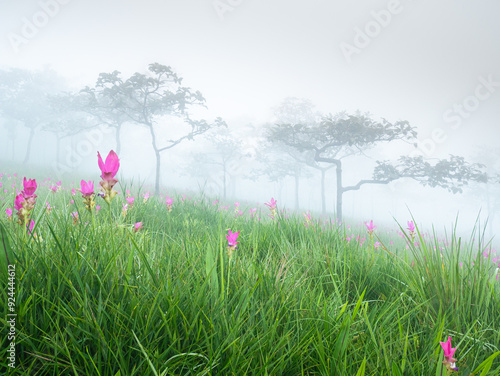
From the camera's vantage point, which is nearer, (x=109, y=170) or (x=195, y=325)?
(x=195, y=325)

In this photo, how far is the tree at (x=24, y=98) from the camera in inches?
1367

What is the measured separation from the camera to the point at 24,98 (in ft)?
119

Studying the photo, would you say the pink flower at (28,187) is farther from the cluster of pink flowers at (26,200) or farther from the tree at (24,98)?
the tree at (24,98)

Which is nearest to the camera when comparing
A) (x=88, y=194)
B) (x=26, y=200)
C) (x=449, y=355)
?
(x=449, y=355)

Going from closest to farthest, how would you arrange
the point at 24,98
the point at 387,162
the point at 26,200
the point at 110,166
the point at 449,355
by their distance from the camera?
1. the point at 449,355
2. the point at 110,166
3. the point at 26,200
4. the point at 387,162
5. the point at 24,98

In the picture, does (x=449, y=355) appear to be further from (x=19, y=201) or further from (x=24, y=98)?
(x=24, y=98)

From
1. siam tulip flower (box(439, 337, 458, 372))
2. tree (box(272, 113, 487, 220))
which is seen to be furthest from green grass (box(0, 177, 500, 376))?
tree (box(272, 113, 487, 220))

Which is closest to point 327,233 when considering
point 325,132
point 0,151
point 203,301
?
point 203,301

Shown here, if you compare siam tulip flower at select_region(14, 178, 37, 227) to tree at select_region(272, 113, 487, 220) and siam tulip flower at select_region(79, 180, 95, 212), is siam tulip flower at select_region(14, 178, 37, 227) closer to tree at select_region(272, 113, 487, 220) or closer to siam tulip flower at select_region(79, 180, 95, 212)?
siam tulip flower at select_region(79, 180, 95, 212)

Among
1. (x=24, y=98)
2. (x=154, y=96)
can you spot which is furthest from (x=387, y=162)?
(x=24, y=98)

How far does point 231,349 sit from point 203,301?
0.26 metres

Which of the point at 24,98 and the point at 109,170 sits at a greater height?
the point at 24,98

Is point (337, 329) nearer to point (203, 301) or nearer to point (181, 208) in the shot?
point (203, 301)

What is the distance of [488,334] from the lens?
1.64m
